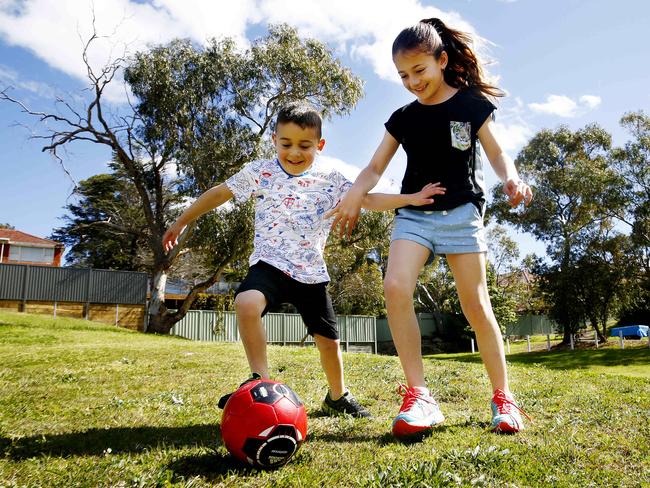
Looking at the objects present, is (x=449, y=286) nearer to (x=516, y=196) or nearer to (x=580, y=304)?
(x=580, y=304)

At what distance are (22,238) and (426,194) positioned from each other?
2044 inches

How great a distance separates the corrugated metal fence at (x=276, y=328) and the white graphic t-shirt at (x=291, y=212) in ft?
73.9

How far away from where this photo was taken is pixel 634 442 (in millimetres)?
2736

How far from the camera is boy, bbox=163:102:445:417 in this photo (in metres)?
3.36

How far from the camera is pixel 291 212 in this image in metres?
3.84

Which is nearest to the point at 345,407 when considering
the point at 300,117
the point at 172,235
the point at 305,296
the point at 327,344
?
the point at 327,344

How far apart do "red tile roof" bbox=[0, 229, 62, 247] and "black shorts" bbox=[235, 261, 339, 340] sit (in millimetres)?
50276

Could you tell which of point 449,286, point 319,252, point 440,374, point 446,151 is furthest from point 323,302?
point 449,286

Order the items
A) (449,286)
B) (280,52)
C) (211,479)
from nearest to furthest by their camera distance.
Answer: (211,479), (280,52), (449,286)

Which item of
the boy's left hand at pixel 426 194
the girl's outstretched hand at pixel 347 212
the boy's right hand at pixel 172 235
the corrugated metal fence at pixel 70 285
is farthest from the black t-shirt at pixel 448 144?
the corrugated metal fence at pixel 70 285

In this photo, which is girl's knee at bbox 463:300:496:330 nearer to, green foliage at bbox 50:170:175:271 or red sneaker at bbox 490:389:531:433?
red sneaker at bbox 490:389:531:433

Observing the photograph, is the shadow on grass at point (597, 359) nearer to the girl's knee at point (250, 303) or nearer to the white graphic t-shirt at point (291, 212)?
the white graphic t-shirt at point (291, 212)

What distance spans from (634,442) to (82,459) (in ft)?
9.55

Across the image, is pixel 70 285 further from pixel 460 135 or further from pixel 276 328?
pixel 460 135
